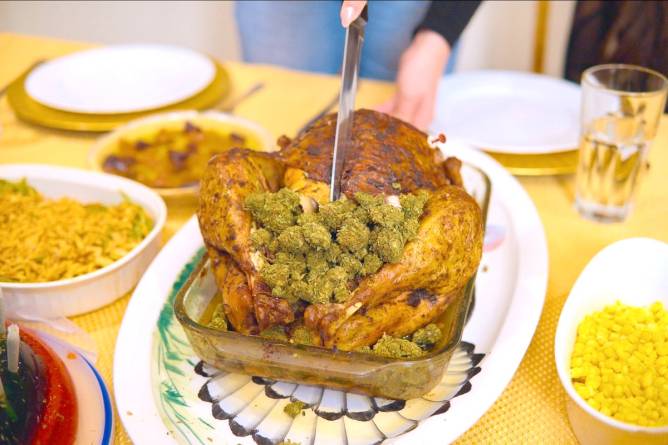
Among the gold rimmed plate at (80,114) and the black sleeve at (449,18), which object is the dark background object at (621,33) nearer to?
the black sleeve at (449,18)

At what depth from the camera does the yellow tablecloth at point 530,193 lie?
96cm

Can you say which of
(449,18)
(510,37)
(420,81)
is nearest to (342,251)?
(420,81)

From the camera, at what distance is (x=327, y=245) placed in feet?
2.80

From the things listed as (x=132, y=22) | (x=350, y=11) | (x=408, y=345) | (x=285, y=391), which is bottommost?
(x=132, y=22)

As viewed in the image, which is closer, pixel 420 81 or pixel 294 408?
pixel 294 408

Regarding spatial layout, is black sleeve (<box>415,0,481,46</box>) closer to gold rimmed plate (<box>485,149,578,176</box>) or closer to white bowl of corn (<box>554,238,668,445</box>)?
gold rimmed plate (<box>485,149,578,176</box>)

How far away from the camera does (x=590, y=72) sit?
55.9 inches

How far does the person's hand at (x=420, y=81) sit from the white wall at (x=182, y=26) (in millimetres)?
1641

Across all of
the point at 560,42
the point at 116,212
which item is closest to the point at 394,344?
the point at 116,212

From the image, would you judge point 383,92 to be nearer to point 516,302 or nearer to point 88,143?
point 88,143

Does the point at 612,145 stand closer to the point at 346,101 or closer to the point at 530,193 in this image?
the point at 530,193

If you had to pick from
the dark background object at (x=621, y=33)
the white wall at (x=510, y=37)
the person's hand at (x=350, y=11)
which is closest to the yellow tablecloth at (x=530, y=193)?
the person's hand at (x=350, y=11)

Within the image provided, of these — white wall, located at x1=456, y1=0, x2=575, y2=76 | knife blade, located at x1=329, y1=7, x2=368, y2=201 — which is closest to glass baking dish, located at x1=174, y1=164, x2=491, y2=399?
knife blade, located at x1=329, y1=7, x2=368, y2=201

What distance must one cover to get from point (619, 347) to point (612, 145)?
536 mm
